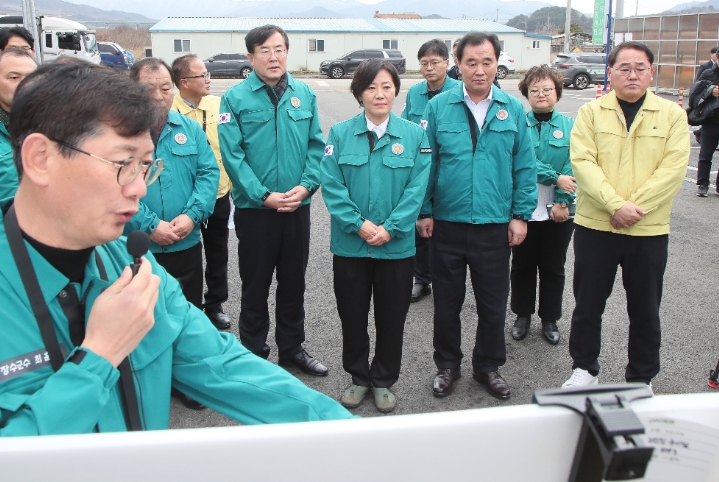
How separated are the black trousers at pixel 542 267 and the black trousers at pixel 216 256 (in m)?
2.22

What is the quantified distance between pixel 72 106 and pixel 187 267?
2736 millimetres

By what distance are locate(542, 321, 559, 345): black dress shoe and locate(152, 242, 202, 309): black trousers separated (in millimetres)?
2457

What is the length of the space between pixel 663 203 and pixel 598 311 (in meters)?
0.72

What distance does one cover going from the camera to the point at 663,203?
3.52 m

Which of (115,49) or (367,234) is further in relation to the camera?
(115,49)

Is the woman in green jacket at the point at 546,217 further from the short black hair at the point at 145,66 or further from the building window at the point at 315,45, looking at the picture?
the building window at the point at 315,45

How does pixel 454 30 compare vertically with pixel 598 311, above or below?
above

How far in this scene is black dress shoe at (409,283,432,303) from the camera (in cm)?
535

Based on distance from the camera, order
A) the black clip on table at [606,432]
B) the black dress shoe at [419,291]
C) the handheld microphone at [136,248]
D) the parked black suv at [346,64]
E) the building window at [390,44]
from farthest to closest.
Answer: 1. the building window at [390,44]
2. the parked black suv at [346,64]
3. the black dress shoe at [419,291]
4. the handheld microphone at [136,248]
5. the black clip on table at [606,432]

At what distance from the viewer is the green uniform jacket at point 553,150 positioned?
14.2 feet

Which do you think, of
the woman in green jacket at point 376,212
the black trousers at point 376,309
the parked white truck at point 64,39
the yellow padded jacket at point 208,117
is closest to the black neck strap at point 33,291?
the woman in green jacket at point 376,212

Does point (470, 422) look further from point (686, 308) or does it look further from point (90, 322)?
point (686, 308)

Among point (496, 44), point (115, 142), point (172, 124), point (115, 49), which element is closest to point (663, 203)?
point (496, 44)

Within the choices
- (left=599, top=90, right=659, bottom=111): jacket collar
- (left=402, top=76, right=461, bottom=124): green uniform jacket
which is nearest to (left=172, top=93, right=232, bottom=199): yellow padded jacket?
(left=402, top=76, right=461, bottom=124): green uniform jacket
